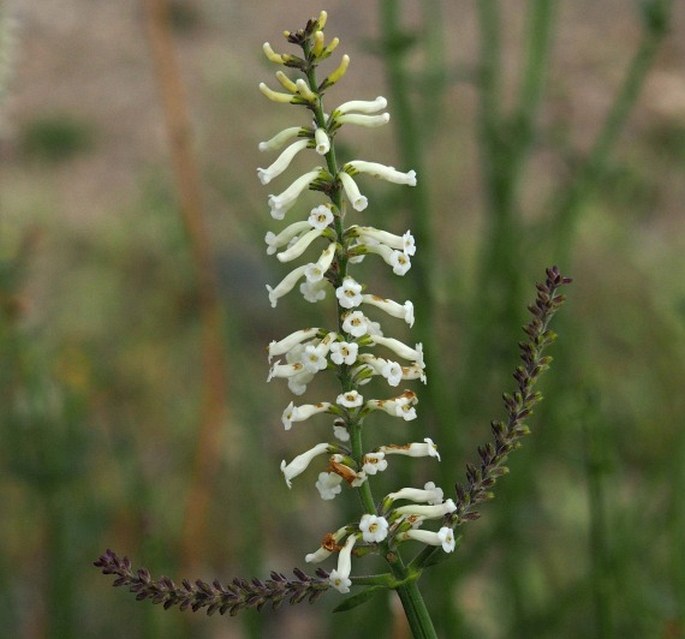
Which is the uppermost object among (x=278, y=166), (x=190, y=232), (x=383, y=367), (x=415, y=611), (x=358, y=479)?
Answer: (x=190, y=232)

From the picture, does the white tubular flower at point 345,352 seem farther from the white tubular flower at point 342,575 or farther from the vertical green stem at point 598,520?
the vertical green stem at point 598,520

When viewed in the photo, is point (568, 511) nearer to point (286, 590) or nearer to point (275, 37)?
point (286, 590)

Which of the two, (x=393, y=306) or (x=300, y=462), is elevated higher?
(x=393, y=306)

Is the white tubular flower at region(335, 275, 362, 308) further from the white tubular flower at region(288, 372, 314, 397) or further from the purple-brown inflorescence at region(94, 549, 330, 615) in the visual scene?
the purple-brown inflorescence at region(94, 549, 330, 615)

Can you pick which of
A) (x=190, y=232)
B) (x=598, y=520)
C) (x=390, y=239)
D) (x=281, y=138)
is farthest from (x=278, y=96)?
(x=190, y=232)

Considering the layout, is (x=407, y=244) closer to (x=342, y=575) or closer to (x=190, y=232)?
(x=342, y=575)

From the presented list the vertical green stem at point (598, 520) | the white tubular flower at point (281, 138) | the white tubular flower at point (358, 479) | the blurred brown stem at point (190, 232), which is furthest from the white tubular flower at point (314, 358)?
the blurred brown stem at point (190, 232)

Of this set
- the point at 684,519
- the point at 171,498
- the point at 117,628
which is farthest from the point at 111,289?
the point at 684,519
